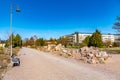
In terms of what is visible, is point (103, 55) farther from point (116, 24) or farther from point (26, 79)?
point (116, 24)

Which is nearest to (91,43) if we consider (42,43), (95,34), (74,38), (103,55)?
(95,34)

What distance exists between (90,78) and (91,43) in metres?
66.9

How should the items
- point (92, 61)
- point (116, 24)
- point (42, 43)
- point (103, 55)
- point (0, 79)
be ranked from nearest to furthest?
point (0, 79)
point (92, 61)
point (103, 55)
point (116, 24)
point (42, 43)

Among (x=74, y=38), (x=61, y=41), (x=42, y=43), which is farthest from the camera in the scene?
(x=74, y=38)

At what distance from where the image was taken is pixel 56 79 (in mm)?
10125

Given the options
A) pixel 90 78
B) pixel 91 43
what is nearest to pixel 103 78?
pixel 90 78

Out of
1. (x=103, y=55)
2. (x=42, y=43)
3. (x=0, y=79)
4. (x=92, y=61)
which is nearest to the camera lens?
(x=0, y=79)

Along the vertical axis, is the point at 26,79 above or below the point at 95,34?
below

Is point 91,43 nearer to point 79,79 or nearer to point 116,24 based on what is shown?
point 116,24

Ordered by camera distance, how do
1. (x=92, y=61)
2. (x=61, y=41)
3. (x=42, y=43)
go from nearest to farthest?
(x=92, y=61) < (x=42, y=43) < (x=61, y=41)

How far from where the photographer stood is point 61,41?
4387 inches

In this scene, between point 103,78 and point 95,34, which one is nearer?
point 103,78

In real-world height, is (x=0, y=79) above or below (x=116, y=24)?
below

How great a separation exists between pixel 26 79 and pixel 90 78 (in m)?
3.26
